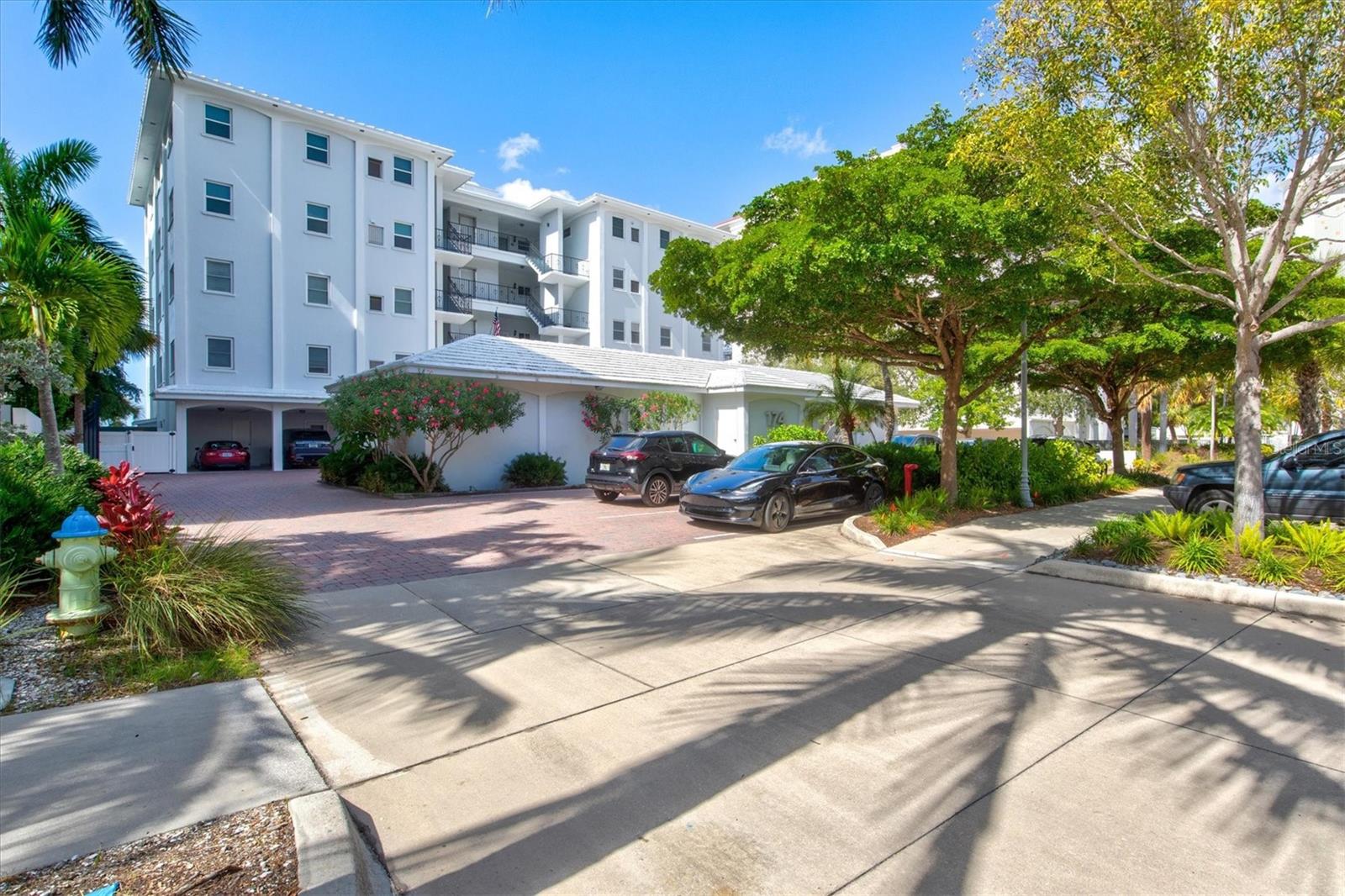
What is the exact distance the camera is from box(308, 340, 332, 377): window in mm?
30553

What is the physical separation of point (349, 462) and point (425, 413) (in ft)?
17.7

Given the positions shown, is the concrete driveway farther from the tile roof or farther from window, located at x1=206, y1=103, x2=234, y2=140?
window, located at x1=206, y1=103, x2=234, y2=140

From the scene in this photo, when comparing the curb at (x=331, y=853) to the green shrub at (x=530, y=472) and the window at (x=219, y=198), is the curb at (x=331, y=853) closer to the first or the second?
the green shrub at (x=530, y=472)

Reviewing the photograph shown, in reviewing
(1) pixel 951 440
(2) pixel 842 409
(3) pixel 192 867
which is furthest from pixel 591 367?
(3) pixel 192 867

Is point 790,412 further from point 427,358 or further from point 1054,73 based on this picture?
point 1054,73

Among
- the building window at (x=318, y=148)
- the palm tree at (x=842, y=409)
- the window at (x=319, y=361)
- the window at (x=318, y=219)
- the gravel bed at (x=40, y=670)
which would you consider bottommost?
the gravel bed at (x=40, y=670)

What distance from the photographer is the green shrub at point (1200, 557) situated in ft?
24.9

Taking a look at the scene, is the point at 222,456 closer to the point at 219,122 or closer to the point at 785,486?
the point at 219,122

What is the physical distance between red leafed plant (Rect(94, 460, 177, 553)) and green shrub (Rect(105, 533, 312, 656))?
12cm

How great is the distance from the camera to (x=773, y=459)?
493 inches

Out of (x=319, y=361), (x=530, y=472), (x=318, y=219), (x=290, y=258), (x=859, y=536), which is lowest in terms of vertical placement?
(x=859, y=536)

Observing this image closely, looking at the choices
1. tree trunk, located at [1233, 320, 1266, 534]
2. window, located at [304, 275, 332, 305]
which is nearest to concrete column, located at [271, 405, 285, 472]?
window, located at [304, 275, 332, 305]

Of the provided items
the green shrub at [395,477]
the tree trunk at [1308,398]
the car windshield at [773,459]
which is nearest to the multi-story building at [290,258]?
the green shrub at [395,477]

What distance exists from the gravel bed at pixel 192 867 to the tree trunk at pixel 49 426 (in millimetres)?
7567
